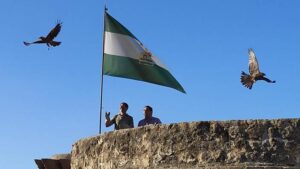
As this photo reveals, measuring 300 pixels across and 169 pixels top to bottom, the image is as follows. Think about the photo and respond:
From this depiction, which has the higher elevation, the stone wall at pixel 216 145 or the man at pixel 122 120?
the man at pixel 122 120

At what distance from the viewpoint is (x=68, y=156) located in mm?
10445

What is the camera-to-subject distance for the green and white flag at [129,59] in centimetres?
1091

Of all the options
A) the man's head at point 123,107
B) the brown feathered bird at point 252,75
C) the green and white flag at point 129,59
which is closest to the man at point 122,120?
the man's head at point 123,107

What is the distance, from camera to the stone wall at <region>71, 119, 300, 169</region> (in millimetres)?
6918

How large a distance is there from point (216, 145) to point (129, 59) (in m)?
4.42

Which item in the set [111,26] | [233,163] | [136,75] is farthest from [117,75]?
[233,163]

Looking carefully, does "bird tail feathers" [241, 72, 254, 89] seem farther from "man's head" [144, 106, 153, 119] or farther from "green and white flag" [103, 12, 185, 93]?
"man's head" [144, 106, 153, 119]

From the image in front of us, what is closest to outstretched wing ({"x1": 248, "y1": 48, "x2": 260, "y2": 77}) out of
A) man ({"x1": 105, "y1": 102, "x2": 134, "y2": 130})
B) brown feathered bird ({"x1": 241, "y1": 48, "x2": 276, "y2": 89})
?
brown feathered bird ({"x1": 241, "y1": 48, "x2": 276, "y2": 89})

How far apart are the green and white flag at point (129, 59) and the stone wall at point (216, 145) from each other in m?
3.43

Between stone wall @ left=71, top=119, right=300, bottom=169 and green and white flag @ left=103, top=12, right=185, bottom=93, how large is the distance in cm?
343

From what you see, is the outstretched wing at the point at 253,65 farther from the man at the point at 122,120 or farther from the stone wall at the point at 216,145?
the stone wall at the point at 216,145

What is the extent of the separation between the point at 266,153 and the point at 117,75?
14.4ft

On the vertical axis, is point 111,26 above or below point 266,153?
above

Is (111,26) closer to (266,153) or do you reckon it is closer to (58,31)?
(58,31)
